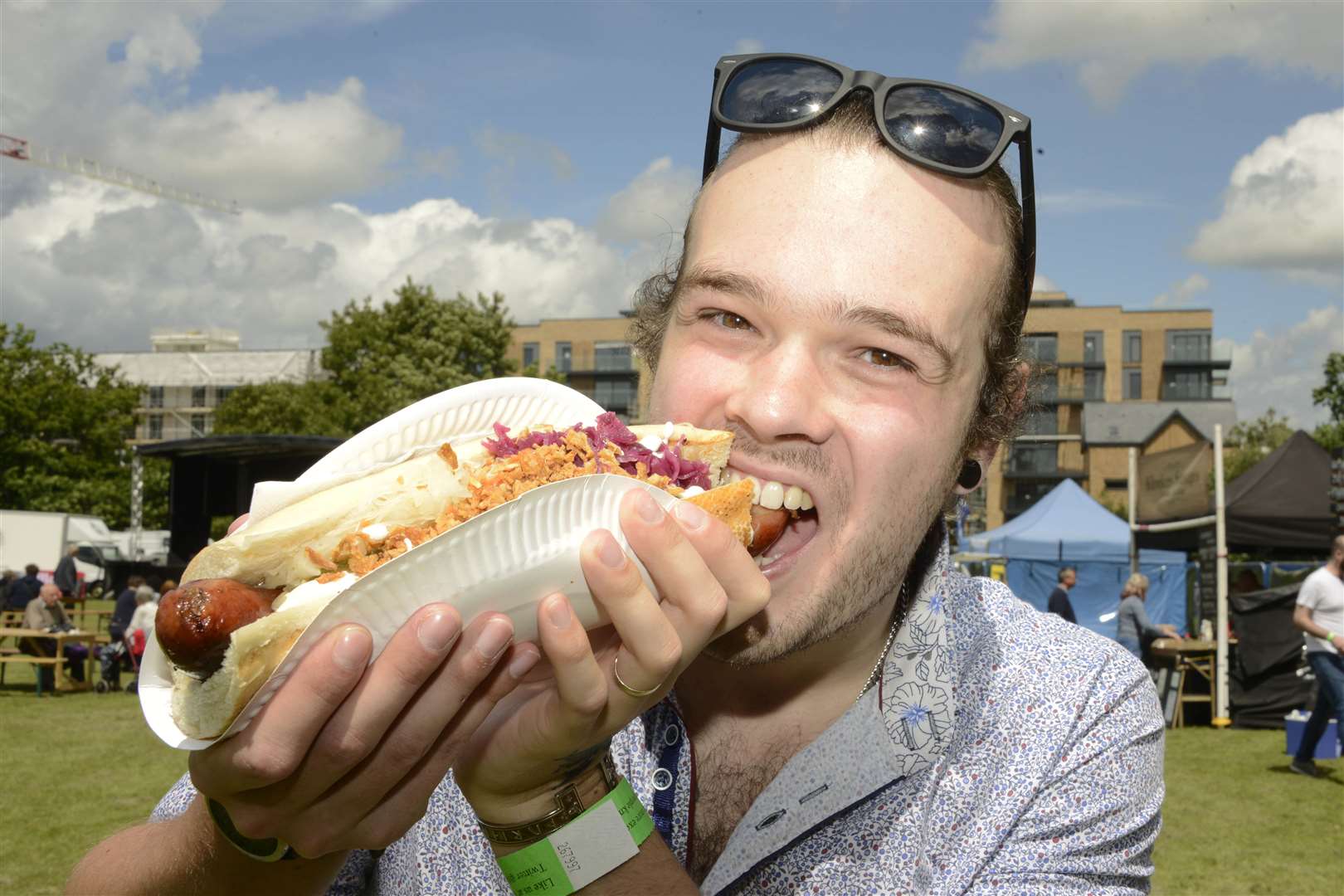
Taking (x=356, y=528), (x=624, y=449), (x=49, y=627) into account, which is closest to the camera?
(x=356, y=528)

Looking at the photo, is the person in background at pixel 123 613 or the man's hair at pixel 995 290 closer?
the man's hair at pixel 995 290

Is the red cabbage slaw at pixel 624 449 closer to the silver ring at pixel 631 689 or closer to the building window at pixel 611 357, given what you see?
the silver ring at pixel 631 689

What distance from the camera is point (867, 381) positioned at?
285 cm

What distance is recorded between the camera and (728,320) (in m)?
2.95

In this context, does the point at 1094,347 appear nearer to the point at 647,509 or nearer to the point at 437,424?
the point at 437,424

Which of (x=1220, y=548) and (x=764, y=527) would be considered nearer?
(x=764, y=527)

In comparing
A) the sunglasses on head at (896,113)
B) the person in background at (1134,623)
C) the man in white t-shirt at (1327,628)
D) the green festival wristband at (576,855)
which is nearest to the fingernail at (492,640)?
the green festival wristband at (576,855)

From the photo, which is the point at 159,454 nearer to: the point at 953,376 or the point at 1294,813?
the point at 1294,813

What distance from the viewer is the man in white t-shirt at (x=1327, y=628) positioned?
1274 centimetres

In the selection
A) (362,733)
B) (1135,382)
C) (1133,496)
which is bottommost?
(1133,496)

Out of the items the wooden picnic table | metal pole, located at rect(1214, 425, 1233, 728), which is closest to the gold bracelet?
metal pole, located at rect(1214, 425, 1233, 728)

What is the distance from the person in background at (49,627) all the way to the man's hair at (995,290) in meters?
20.7

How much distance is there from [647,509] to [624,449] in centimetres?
61

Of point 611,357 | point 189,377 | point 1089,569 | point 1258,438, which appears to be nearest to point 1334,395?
point 1258,438
